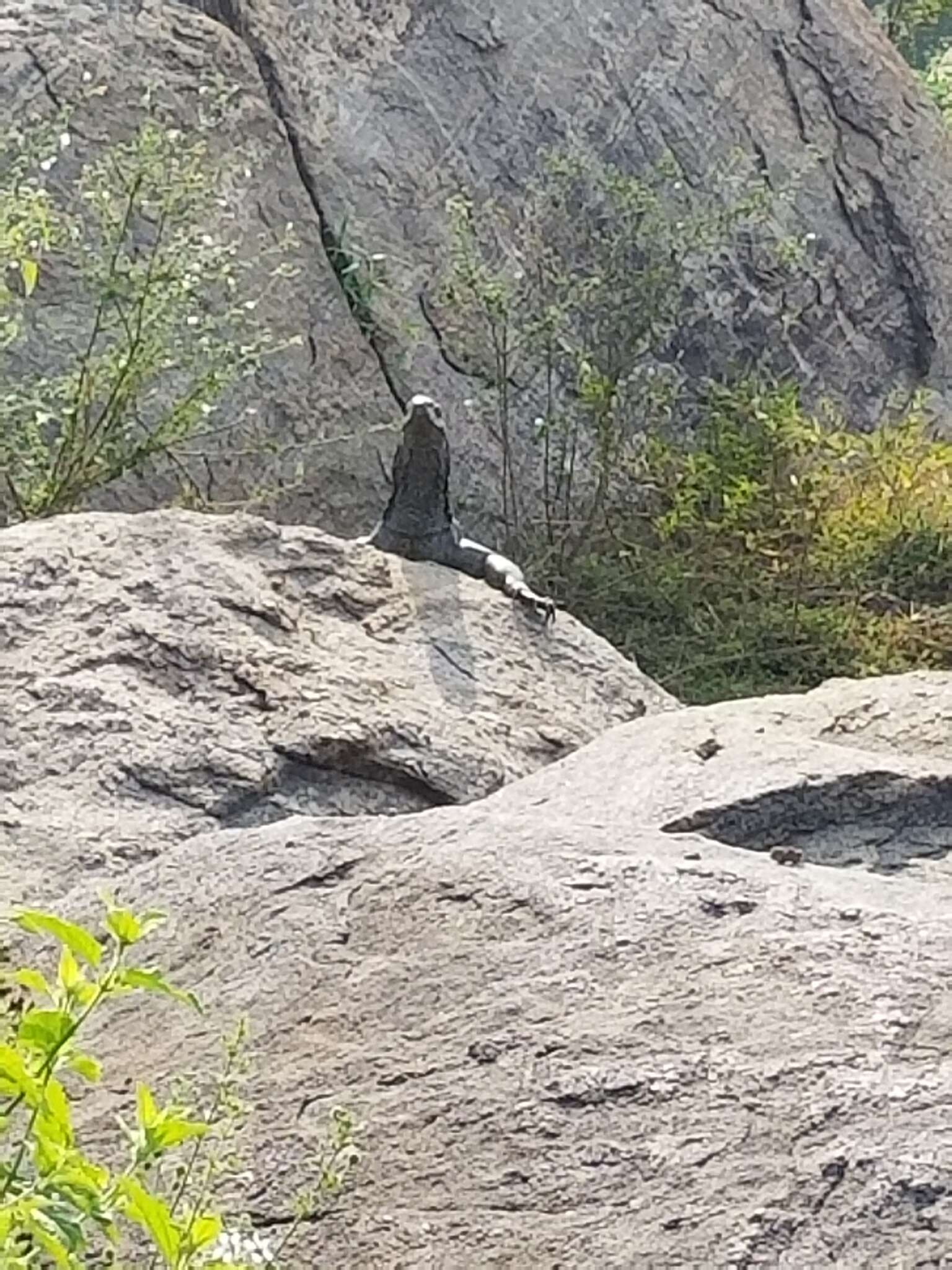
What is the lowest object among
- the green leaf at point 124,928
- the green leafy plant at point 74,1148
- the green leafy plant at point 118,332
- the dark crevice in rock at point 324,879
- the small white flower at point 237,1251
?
the green leafy plant at point 118,332

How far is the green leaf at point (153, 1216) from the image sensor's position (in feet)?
4.66

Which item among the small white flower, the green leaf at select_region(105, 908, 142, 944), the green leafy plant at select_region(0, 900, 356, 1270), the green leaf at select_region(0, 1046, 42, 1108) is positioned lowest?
the small white flower

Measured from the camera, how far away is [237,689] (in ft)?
15.3

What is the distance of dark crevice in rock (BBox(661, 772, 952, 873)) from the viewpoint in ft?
11.7

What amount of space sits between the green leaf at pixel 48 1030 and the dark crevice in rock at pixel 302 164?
24.1 feet

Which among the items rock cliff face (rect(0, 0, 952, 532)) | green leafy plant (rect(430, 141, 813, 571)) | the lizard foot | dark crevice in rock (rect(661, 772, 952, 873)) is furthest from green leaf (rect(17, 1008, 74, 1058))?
green leafy plant (rect(430, 141, 813, 571))

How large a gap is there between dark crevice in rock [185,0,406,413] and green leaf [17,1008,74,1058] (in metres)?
7.35

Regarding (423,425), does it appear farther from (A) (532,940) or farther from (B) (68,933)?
(B) (68,933)

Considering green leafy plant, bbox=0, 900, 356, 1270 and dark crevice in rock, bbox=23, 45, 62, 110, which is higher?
green leafy plant, bbox=0, 900, 356, 1270

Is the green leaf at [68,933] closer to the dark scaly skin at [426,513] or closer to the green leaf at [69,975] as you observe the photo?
the green leaf at [69,975]

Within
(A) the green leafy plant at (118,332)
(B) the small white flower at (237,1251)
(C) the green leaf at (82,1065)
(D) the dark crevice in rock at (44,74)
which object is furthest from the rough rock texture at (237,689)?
(D) the dark crevice in rock at (44,74)

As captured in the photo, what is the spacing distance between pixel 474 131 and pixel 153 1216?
340 inches

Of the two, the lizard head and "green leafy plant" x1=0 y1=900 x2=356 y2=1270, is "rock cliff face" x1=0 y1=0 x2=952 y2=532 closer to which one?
the lizard head

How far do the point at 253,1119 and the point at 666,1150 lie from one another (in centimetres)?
50
